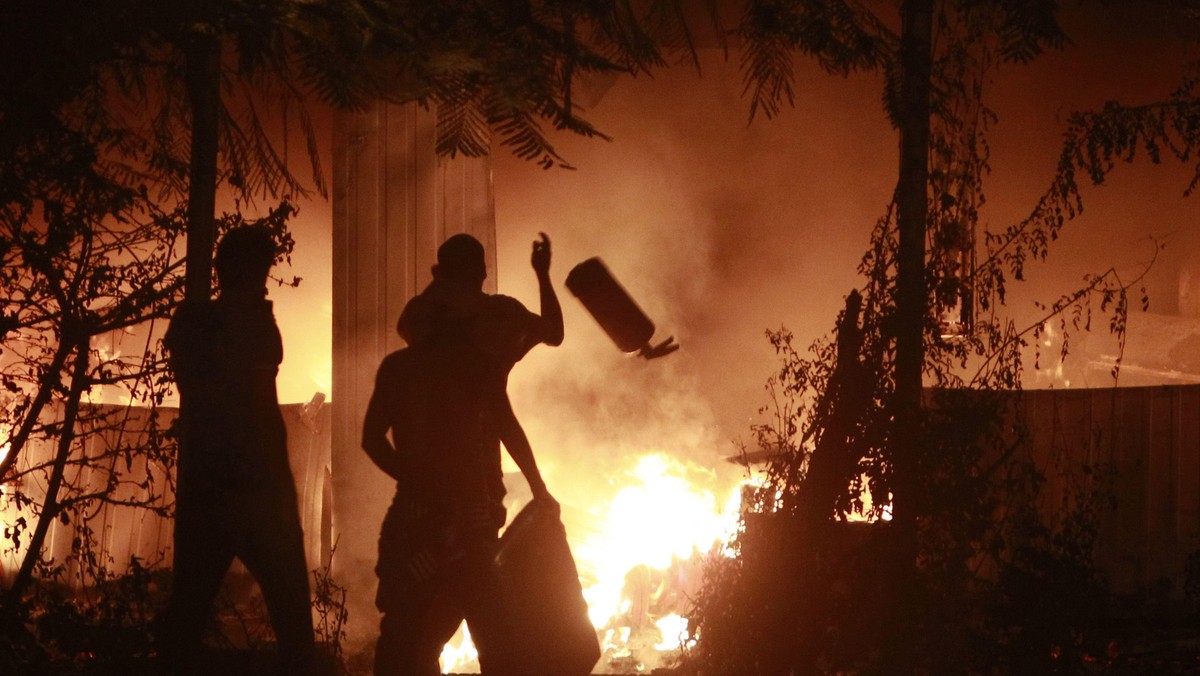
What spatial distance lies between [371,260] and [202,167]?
305 centimetres

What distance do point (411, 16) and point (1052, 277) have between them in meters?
8.97

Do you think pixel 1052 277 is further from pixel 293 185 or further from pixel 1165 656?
pixel 293 185

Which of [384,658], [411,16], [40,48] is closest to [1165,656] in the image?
[384,658]

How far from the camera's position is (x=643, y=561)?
25.4 ft

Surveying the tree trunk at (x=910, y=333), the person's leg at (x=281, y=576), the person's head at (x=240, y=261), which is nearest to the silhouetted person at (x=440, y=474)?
the person's leg at (x=281, y=576)

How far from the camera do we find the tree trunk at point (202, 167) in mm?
4602

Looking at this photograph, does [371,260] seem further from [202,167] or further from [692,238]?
[692,238]

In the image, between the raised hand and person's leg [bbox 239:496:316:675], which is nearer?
person's leg [bbox 239:496:316:675]

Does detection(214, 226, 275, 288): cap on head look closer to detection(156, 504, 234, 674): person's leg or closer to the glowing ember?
detection(156, 504, 234, 674): person's leg

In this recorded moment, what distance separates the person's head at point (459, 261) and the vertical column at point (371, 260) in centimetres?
364

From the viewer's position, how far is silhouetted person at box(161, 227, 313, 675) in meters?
4.08

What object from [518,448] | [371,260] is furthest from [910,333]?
[371,260]

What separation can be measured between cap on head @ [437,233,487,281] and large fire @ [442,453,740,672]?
2182 mm

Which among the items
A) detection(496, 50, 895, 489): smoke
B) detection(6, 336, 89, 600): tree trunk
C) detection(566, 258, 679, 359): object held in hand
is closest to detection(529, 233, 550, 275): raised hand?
detection(566, 258, 679, 359): object held in hand
